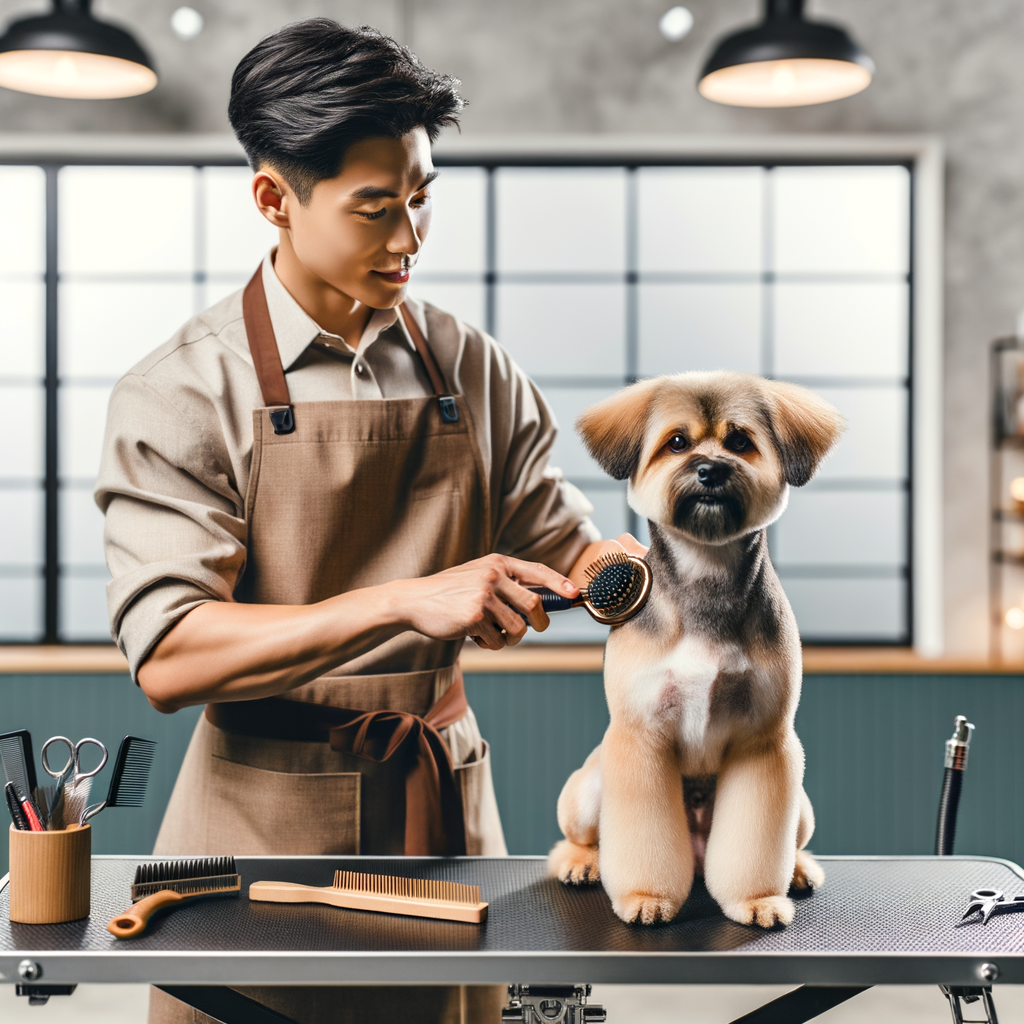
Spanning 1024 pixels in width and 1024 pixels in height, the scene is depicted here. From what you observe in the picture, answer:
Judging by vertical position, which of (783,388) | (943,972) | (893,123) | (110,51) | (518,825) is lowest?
(518,825)

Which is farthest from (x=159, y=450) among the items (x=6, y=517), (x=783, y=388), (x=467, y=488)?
(x=6, y=517)

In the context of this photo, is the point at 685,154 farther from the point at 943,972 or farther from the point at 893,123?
the point at 943,972

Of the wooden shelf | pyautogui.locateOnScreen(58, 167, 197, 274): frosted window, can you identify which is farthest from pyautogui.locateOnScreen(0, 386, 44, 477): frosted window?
the wooden shelf

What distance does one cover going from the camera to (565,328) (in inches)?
151

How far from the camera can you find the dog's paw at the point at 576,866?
117 centimetres

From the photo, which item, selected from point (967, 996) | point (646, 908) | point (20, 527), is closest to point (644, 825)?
point (646, 908)

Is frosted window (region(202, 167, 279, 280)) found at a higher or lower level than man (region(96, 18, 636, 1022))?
higher

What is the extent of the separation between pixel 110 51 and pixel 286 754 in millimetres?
2143

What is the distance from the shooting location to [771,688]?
3.34ft

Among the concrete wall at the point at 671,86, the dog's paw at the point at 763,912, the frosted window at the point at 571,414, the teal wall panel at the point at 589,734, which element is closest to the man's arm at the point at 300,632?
the dog's paw at the point at 763,912

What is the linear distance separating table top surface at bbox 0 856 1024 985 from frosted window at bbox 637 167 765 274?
302 centimetres

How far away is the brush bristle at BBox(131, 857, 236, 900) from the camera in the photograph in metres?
1.12

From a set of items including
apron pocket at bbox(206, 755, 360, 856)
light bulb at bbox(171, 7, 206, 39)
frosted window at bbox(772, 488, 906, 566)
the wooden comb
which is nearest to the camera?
the wooden comb

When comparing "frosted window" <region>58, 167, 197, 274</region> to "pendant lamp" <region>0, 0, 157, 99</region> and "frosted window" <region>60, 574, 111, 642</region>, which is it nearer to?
"pendant lamp" <region>0, 0, 157, 99</region>
